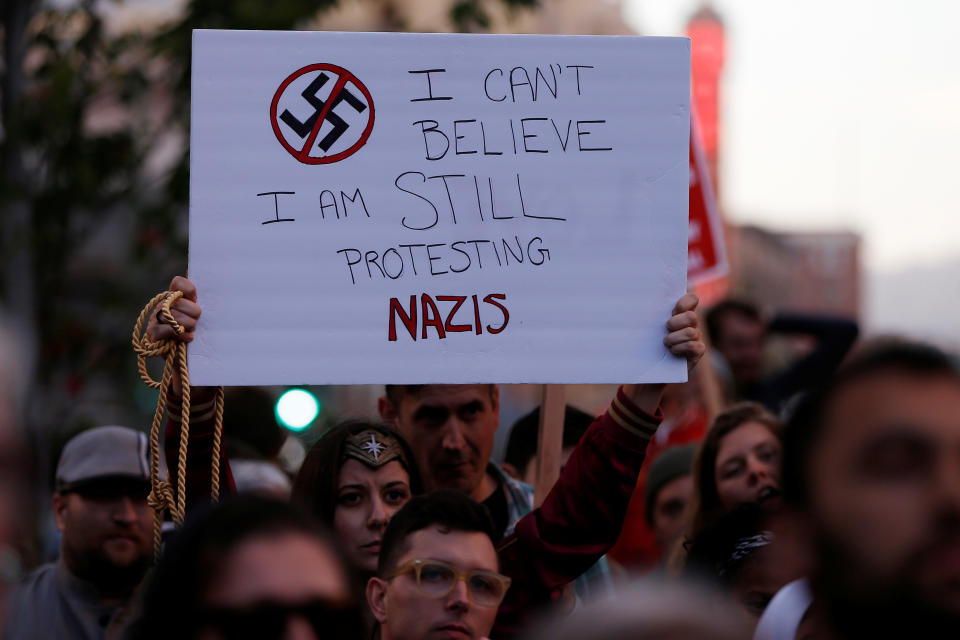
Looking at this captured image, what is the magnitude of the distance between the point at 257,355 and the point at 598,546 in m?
0.92

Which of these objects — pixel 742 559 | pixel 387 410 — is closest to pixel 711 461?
pixel 742 559

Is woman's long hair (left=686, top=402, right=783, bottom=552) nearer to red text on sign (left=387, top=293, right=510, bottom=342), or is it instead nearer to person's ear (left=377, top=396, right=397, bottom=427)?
person's ear (left=377, top=396, right=397, bottom=427)

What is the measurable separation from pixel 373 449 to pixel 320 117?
895 mm

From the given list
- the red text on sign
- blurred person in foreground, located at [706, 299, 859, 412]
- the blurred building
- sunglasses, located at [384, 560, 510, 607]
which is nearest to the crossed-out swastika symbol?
the red text on sign

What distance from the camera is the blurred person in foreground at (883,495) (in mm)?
1485

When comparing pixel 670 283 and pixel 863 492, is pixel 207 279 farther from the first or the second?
pixel 863 492

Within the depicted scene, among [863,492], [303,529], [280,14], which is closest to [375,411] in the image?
[303,529]

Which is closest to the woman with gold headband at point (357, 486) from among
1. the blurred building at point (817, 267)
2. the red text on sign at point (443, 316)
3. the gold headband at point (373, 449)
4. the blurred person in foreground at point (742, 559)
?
the gold headband at point (373, 449)

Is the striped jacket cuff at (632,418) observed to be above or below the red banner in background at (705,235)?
below

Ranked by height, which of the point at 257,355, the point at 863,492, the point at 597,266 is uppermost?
the point at 597,266

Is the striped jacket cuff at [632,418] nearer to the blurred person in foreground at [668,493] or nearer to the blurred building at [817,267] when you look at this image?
the blurred person in foreground at [668,493]

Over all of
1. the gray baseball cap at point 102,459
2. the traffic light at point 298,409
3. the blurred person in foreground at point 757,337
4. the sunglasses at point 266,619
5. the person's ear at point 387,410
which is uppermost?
the blurred person in foreground at point 757,337

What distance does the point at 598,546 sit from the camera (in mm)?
3129

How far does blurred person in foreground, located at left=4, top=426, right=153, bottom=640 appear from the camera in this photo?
3594 millimetres
